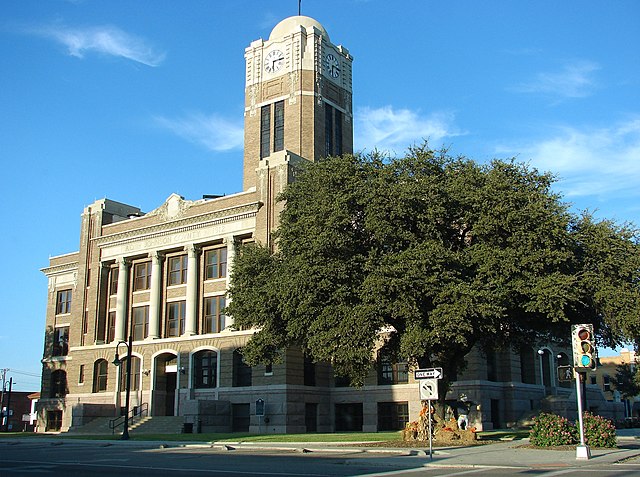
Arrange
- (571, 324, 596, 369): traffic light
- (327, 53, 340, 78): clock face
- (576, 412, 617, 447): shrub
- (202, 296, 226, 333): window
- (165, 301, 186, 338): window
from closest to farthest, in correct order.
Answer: (571, 324, 596, 369): traffic light, (576, 412, 617, 447): shrub, (202, 296, 226, 333): window, (165, 301, 186, 338): window, (327, 53, 340, 78): clock face

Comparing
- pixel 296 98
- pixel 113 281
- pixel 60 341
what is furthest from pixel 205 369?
pixel 296 98

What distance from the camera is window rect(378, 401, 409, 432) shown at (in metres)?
49.2

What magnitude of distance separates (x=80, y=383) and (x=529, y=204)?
44.8 meters

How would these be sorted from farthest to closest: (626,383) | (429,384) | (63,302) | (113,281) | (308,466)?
(626,383) < (63,302) < (113,281) < (429,384) < (308,466)

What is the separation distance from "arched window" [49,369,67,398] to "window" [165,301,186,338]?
14.4m

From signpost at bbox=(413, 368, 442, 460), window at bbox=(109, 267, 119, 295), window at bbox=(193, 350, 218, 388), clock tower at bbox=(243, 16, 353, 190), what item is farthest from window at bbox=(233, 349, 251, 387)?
signpost at bbox=(413, 368, 442, 460)

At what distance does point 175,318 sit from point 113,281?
9.00m

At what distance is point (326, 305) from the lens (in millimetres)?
30688

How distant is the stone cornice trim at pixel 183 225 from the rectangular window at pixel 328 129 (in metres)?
11.9

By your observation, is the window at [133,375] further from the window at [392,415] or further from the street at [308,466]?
the street at [308,466]

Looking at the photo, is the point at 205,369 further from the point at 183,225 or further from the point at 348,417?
the point at 183,225

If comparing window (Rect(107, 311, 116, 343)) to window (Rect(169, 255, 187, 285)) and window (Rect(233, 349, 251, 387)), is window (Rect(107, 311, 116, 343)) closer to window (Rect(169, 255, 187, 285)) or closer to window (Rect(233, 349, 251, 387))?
window (Rect(169, 255, 187, 285))

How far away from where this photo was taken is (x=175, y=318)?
2238 inches

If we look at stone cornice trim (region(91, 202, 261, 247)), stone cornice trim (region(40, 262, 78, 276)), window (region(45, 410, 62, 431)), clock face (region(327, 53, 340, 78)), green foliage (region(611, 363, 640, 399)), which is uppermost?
clock face (region(327, 53, 340, 78))
